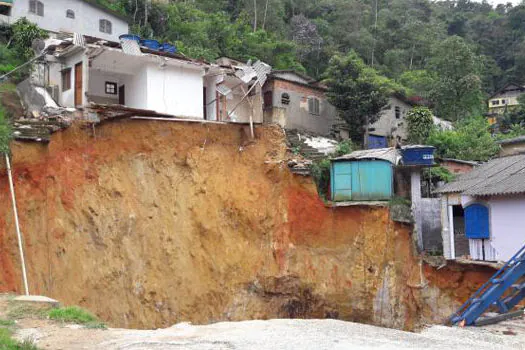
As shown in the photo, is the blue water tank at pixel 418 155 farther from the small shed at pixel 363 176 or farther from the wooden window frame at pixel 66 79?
the wooden window frame at pixel 66 79

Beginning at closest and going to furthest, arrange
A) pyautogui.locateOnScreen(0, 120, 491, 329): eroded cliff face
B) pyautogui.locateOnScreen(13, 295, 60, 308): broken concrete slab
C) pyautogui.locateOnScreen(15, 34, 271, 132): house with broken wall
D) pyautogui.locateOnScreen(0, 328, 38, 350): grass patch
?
pyautogui.locateOnScreen(0, 328, 38, 350): grass patch < pyautogui.locateOnScreen(13, 295, 60, 308): broken concrete slab < pyautogui.locateOnScreen(0, 120, 491, 329): eroded cliff face < pyautogui.locateOnScreen(15, 34, 271, 132): house with broken wall

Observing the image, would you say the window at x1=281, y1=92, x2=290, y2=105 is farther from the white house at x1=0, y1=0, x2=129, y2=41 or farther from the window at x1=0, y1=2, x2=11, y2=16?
the window at x1=0, y1=2, x2=11, y2=16

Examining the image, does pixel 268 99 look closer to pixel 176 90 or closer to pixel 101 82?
pixel 176 90

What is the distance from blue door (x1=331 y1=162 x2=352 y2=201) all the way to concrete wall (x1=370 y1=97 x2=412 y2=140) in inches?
358

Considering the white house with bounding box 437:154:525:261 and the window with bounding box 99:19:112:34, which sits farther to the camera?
the window with bounding box 99:19:112:34

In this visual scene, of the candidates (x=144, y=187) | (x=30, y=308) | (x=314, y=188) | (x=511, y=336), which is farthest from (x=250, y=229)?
(x=511, y=336)

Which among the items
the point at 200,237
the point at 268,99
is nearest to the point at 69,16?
the point at 268,99

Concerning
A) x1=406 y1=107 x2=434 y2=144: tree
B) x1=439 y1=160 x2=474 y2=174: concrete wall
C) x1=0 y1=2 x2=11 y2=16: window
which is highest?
x1=0 y1=2 x2=11 y2=16: window

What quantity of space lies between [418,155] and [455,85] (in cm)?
1676

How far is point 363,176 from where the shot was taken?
21188mm

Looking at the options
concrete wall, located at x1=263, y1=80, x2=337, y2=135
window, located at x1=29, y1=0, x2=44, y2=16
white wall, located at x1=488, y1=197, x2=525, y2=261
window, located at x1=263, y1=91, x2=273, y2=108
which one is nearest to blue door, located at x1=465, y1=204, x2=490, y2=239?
white wall, located at x1=488, y1=197, x2=525, y2=261

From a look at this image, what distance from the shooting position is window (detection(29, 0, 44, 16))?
26297 mm

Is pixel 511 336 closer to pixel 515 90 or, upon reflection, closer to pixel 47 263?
pixel 47 263

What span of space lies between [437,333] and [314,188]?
13520 millimetres
